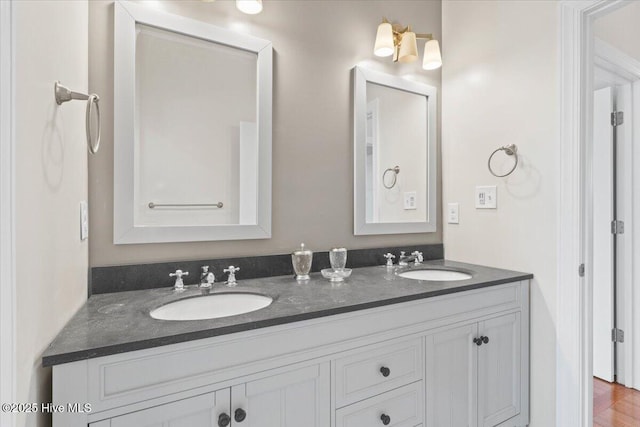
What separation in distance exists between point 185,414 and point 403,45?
1.96 meters

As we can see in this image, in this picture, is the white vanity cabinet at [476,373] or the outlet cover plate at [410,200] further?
the outlet cover plate at [410,200]

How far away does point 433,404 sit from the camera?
4.32 feet

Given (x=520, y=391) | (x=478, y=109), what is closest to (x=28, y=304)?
(x=520, y=391)

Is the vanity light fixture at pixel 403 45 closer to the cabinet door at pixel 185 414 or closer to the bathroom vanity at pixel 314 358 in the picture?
the bathroom vanity at pixel 314 358

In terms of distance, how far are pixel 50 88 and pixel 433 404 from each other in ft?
5.23

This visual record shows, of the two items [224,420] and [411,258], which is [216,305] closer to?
[224,420]

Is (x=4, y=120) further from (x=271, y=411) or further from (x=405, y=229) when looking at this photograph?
(x=405, y=229)

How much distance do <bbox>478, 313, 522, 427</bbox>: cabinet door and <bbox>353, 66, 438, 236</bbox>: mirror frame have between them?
690 mm

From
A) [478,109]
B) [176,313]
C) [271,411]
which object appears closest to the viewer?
[271,411]

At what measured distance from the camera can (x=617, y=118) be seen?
226cm

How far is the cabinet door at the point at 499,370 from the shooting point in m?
1.48

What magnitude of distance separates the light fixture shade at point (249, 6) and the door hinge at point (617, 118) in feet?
7.79

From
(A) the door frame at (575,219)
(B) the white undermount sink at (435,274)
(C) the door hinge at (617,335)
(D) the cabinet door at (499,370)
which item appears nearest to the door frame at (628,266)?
(C) the door hinge at (617,335)

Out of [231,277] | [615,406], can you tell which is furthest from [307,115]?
[615,406]
